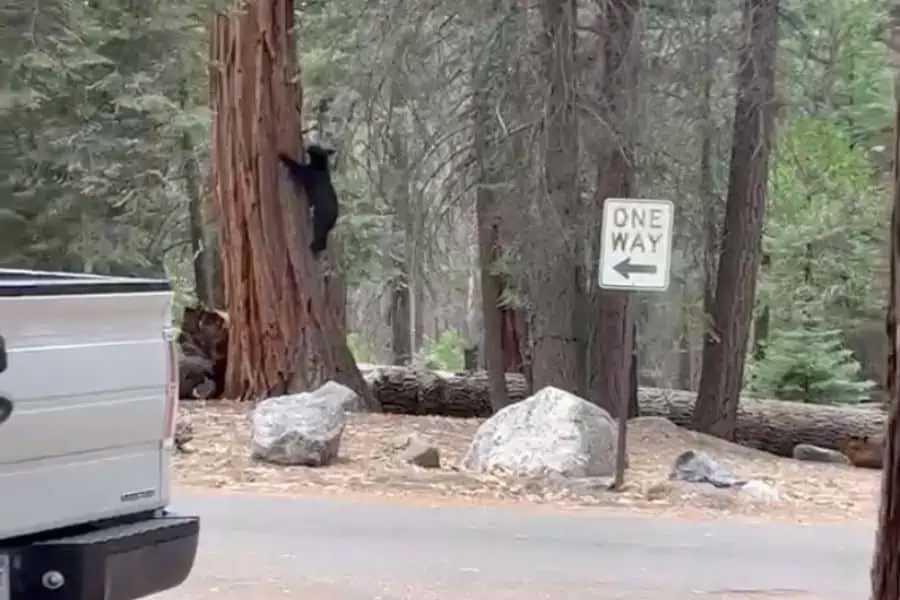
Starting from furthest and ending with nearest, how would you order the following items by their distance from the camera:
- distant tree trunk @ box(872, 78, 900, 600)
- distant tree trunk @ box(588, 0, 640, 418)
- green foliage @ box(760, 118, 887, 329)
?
green foliage @ box(760, 118, 887, 329) < distant tree trunk @ box(588, 0, 640, 418) < distant tree trunk @ box(872, 78, 900, 600)

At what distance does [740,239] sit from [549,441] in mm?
6652

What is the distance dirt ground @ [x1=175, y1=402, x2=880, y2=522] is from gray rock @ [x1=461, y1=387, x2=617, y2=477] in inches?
8.1

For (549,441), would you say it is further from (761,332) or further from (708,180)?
(761,332)

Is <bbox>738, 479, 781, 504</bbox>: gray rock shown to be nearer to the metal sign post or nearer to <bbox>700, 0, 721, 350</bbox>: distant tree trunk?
the metal sign post

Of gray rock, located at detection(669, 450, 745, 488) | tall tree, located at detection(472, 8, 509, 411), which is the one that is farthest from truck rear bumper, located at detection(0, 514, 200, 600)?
tall tree, located at detection(472, 8, 509, 411)

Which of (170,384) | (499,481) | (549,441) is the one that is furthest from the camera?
(549,441)

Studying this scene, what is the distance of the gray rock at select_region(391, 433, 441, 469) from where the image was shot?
11.5 metres

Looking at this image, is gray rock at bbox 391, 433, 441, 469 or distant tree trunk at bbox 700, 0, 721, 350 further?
distant tree trunk at bbox 700, 0, 721, 350

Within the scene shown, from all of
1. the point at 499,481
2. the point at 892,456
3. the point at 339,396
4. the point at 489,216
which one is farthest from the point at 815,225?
the point at 892,456

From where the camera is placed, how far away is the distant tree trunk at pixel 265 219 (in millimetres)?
15641

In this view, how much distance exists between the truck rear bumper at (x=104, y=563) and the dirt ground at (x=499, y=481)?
509cm

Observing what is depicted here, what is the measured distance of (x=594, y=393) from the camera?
15586 millimetres

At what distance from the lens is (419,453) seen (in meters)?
11.6

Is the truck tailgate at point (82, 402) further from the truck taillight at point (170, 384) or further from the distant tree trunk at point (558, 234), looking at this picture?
the distant tree trunk at point (558, 234)
